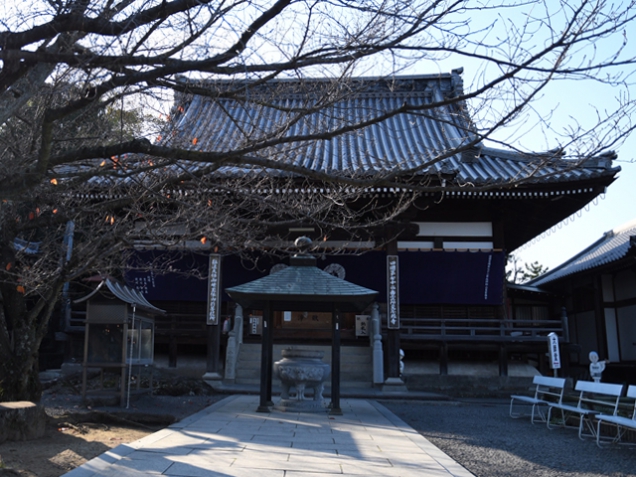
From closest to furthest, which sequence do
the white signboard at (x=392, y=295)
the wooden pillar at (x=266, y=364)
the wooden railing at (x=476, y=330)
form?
the wooden pillar at (x=266, y=364) → the white signboard at (x=392, y=295) → the wooden railing at (x=476, y=330)

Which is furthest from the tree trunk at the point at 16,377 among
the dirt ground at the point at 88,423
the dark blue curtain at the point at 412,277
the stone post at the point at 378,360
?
the stone post at the point at 378,360

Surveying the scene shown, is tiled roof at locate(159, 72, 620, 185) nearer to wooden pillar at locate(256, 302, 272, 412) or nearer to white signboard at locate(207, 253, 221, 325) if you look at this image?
white signboard at locate(207, 253, 221, 325)

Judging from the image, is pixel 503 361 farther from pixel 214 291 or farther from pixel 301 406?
pixel 214 291

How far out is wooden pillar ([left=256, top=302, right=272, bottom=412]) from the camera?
9273 mm

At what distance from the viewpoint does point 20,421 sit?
21.1ft

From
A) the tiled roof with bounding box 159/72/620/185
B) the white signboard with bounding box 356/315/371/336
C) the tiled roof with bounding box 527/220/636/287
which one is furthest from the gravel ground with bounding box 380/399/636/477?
the tiled roof with bounding box 527/220/636/287

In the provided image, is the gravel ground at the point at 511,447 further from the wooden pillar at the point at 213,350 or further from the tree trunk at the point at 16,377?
the tree trunk at the point at 16,377

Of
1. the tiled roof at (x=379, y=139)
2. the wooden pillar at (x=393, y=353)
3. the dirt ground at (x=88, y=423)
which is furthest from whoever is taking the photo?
the wooden pillar at (x=393, y=353)

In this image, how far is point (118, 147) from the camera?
4.20 meters

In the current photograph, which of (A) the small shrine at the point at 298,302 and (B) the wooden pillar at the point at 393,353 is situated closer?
(A) the small shrine at the point at 298,302

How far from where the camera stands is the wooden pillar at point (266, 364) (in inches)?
365

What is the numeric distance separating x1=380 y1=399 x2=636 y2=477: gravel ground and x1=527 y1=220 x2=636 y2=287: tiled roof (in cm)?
750

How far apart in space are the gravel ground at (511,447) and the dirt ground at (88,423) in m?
3.70

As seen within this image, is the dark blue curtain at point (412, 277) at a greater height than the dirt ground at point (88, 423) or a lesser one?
greater
